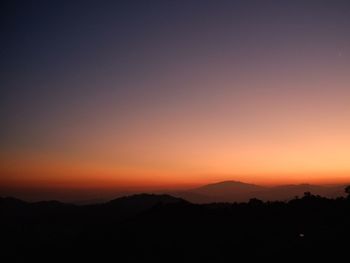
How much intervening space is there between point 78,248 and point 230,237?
17012mm

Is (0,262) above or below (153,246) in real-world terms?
below

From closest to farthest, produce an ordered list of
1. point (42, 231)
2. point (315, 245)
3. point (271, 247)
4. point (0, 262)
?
point (315, 245) < point (271, 247) < point (0, 262) < point (42, 231)

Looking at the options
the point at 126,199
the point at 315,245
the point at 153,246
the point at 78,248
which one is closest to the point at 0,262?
the point at 78,248

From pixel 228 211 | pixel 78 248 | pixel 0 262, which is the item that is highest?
pixel 228 211

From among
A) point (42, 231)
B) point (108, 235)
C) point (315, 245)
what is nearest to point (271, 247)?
point (315, 245)

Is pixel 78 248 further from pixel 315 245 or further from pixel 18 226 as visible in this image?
pixel 18 226

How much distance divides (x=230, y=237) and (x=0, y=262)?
36.9 metres

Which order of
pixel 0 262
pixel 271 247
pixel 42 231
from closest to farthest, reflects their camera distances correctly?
A: pixel 271 247 < pixel 0 262 < pixel 42 231

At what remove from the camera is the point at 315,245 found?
79.2 feet

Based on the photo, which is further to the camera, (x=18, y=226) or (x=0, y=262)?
(x=18, y=226)

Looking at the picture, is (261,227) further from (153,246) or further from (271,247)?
(153,246)

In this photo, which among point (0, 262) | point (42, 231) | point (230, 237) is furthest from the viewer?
point (42, 231)

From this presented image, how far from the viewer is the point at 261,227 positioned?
30812 millimetres

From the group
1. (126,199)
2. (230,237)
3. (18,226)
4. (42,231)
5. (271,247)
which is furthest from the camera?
(126,199)
